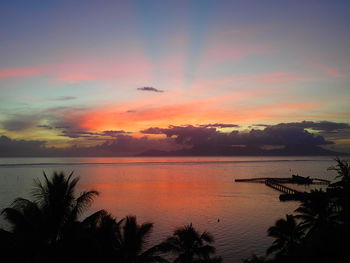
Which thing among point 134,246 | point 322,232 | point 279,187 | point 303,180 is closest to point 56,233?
point 134,246

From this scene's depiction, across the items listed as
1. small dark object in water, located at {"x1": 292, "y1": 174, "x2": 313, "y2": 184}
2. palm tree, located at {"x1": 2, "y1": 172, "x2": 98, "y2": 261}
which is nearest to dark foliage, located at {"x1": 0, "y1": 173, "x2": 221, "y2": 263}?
palm tree, located at {"x1": 2, "y1": 172, "x2": 98, "y2": 261}

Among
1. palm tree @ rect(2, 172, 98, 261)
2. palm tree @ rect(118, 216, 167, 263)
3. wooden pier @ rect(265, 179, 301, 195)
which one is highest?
palm tree @ rect(2, 172, 98, 261)

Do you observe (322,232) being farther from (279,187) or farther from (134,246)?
(279,187)

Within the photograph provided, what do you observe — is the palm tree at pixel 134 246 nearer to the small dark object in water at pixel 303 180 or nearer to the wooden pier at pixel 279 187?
the wooden pier at pixel 279 187

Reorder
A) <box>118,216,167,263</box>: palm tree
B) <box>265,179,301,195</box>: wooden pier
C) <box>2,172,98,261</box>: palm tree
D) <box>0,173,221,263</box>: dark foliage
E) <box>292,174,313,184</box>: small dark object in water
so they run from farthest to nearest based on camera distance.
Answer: <box>292,174,313,184</box>: small dark object in water, <box>265,179,301,195</box>: wooden pier, <box>118,216,167,263</box>: palm tree, <box>2,172,98,261</box>: palm tree, <box>0,173,221,263</box>: dark foliage

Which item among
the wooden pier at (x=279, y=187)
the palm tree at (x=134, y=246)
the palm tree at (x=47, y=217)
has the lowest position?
the wooden pier at (x=279, y=187)

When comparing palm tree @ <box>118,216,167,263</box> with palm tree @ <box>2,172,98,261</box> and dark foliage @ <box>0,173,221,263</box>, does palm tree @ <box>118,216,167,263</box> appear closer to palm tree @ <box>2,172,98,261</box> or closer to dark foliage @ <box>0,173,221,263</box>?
dark foliage @ <box>0,173,221,263</box>

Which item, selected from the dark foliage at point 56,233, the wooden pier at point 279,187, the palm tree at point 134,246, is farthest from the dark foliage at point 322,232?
the wooden pier at point 279,187

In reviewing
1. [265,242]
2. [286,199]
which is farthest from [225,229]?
[286,199]

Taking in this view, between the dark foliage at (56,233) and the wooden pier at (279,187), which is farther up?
the dark foliage at (56,233)

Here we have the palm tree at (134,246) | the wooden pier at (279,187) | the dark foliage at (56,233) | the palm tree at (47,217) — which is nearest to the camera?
the dark foliage at (56,233)

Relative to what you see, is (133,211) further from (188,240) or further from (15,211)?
(15,211)

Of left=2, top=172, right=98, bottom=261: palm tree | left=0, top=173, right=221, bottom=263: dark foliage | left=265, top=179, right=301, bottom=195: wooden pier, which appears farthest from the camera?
left=265, top=179, right=301, bottom=195: wooden pier

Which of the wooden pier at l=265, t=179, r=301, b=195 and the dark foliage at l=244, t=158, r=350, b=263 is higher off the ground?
the dark foliage at l=244, t=158, r=350, b=263
